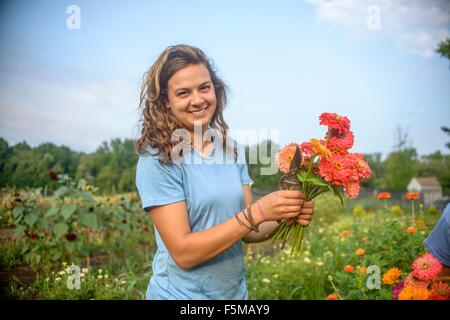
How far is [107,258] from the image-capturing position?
378 cm

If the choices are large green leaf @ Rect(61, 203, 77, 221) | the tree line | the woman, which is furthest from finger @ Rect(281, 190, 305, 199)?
large green leaf @ Rect(61, 203, 77, 221)

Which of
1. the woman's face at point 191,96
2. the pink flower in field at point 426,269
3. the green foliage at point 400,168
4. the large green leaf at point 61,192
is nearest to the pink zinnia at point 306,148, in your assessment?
the woman's face at point 191,96

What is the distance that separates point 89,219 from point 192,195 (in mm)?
2224

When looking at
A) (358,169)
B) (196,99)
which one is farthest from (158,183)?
(358,169)

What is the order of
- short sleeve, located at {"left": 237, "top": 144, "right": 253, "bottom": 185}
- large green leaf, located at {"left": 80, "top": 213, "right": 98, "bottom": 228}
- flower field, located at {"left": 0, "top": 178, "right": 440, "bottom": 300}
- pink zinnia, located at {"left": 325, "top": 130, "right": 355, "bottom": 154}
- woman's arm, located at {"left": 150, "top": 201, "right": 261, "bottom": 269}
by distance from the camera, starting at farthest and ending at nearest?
large green leaf, located at {"left": 80, "top": 213, "right": 98, "bottom": 228} < flower field, located at {"left": 0, "top": 178, "right": 440, "bottom": 300} < short sleeve, located at {"left": 237, "top": 144, "right": 253, "bottom": 185} < pink zinnia, located at {"left": 325, "top": 130, "right": 355, "bottom": 154} < woman's arm, located at {"left": 150, "top": 201, "right": 261, "bottom": 269}

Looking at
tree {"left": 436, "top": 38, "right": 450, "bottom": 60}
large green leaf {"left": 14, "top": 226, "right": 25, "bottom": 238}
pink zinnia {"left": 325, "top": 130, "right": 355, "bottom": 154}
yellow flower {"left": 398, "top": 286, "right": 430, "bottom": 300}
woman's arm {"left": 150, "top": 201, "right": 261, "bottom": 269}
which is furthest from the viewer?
tree {"left": 436, "top": 38, "right": 450, "bottom": 60}

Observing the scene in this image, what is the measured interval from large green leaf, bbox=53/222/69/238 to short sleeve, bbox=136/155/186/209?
215 centimetres

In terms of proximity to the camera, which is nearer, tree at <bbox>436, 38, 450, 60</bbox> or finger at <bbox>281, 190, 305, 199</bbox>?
finger at <bbox>281, 190, 305, 199</bbox>

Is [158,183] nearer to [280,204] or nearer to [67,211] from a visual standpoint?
[280,204]

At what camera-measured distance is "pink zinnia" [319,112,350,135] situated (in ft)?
4.61

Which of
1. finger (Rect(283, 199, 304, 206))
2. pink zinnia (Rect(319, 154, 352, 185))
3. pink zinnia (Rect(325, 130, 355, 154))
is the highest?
pink zinnia (Rect(325, 130, 355, 154))

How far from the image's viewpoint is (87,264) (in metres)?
3.40

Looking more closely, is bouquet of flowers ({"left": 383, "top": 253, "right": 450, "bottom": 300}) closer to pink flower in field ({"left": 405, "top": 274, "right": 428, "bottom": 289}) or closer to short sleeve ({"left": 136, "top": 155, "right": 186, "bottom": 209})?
pink flower in field ({"left": 405, "top": 274, "right": 428, "bottom": 289})
